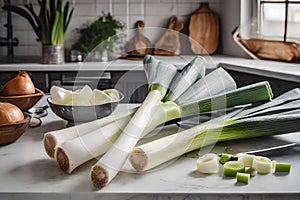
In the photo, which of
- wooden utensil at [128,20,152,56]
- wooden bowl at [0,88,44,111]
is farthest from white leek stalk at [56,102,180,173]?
wooden utensil at [128,20,152,56]

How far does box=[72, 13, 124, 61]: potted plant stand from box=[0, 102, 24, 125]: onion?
2.33m

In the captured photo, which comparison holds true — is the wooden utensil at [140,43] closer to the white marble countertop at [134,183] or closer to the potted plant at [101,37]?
the potted plant at [101,37]

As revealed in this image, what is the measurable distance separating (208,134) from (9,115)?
0.50 metres

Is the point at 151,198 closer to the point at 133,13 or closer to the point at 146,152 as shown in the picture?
the point at 146,152

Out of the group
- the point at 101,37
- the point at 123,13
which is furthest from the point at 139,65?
the point at 123,13

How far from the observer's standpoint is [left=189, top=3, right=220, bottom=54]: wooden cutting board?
3.84m

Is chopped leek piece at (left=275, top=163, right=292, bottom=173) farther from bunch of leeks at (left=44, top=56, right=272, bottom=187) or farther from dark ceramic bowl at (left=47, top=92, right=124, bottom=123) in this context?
dark ceramic bowl at (left=47, top=92, right=124, bottom=123)

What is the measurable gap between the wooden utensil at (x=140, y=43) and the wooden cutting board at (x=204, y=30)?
1.17 ft

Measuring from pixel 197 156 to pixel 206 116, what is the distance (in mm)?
209

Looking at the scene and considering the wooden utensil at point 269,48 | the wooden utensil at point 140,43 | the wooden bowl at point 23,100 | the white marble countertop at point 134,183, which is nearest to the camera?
the white marble countertop at point 134,183

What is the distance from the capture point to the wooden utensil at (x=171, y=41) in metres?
3.84

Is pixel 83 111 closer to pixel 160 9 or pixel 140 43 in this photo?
pixel 140 43

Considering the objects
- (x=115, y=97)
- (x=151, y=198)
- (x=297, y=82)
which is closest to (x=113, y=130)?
(x=151, y=198)

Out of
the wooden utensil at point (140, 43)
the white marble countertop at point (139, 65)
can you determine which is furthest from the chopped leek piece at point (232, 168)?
the wooden utensil at point (140, 43)
